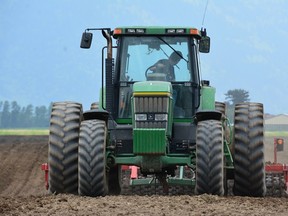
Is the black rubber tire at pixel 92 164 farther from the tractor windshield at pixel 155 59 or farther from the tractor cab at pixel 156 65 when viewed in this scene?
the tractor windshield at pixel 155 59

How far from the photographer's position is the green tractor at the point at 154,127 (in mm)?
11664

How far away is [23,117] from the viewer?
14538cm

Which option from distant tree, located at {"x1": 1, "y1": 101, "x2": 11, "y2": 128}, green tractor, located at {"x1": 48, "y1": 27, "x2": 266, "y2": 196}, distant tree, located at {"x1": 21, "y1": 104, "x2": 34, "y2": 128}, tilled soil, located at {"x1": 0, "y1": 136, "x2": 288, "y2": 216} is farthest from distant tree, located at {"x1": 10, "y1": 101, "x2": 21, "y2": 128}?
tilled soil, located at {"x1": 0, "y1": 136, "x2": 288, "y2": 216}

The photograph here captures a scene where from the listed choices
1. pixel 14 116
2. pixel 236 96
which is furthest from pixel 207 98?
pixel 14 116

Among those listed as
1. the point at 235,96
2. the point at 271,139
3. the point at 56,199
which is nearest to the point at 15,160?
the point at 56,199

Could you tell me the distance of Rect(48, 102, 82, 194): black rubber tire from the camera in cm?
1213

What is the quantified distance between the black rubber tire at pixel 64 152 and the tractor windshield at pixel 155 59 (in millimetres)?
1285

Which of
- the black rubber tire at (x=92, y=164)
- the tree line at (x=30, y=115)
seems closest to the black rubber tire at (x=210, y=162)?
the black rubber tire at (x=92, y=164)

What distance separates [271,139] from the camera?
47.1 m

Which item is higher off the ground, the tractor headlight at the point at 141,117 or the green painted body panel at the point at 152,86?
the green painted body panel at the point at 152,86

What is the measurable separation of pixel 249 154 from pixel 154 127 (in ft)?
Result: 4.63

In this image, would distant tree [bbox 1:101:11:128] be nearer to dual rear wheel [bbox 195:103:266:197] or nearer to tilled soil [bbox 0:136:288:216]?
dual rear wheel [bbox 195:103:266:197]

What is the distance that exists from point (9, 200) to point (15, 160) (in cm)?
1688

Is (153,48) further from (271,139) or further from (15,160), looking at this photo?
(271,139)
